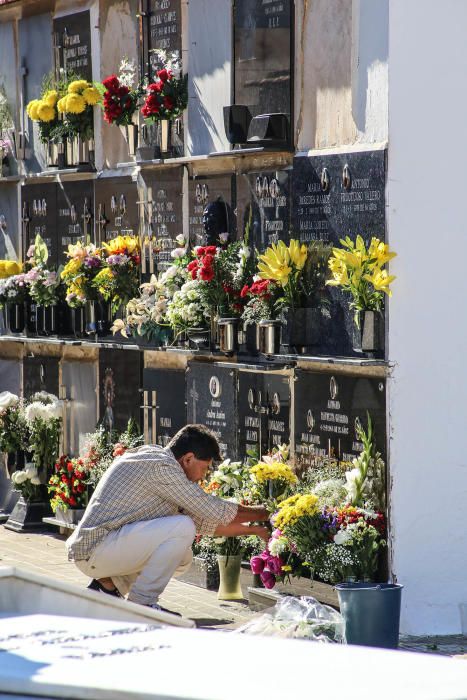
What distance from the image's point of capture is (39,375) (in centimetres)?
1400

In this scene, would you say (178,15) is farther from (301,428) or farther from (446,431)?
(446,431)

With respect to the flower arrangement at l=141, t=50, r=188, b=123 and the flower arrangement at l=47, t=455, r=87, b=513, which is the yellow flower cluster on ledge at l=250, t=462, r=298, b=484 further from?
the flower arrangement at l=141, t=50, r=188, b=123

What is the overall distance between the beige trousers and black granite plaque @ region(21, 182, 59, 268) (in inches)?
211

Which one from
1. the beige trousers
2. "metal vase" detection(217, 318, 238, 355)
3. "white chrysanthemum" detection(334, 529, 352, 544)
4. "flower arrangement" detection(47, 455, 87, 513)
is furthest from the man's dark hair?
"flower arrangement" detection(47, 455, 87, 513)

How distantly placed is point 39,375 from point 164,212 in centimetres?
283

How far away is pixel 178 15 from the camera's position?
38.1 ft

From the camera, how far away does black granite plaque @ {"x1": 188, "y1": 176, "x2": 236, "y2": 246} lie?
10891 millimetres

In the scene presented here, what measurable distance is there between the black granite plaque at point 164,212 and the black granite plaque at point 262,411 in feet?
4.82

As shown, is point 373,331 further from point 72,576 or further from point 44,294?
point 44,294

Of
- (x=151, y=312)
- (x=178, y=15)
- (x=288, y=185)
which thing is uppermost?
(x=178, y=15)

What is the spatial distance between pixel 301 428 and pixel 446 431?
1257 mm

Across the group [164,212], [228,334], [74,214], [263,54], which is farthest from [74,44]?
[228,334]

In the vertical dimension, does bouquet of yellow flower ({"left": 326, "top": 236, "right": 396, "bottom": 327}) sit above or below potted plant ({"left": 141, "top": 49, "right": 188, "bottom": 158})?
below

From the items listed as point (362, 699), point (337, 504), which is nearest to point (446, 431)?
point (337, 504)
